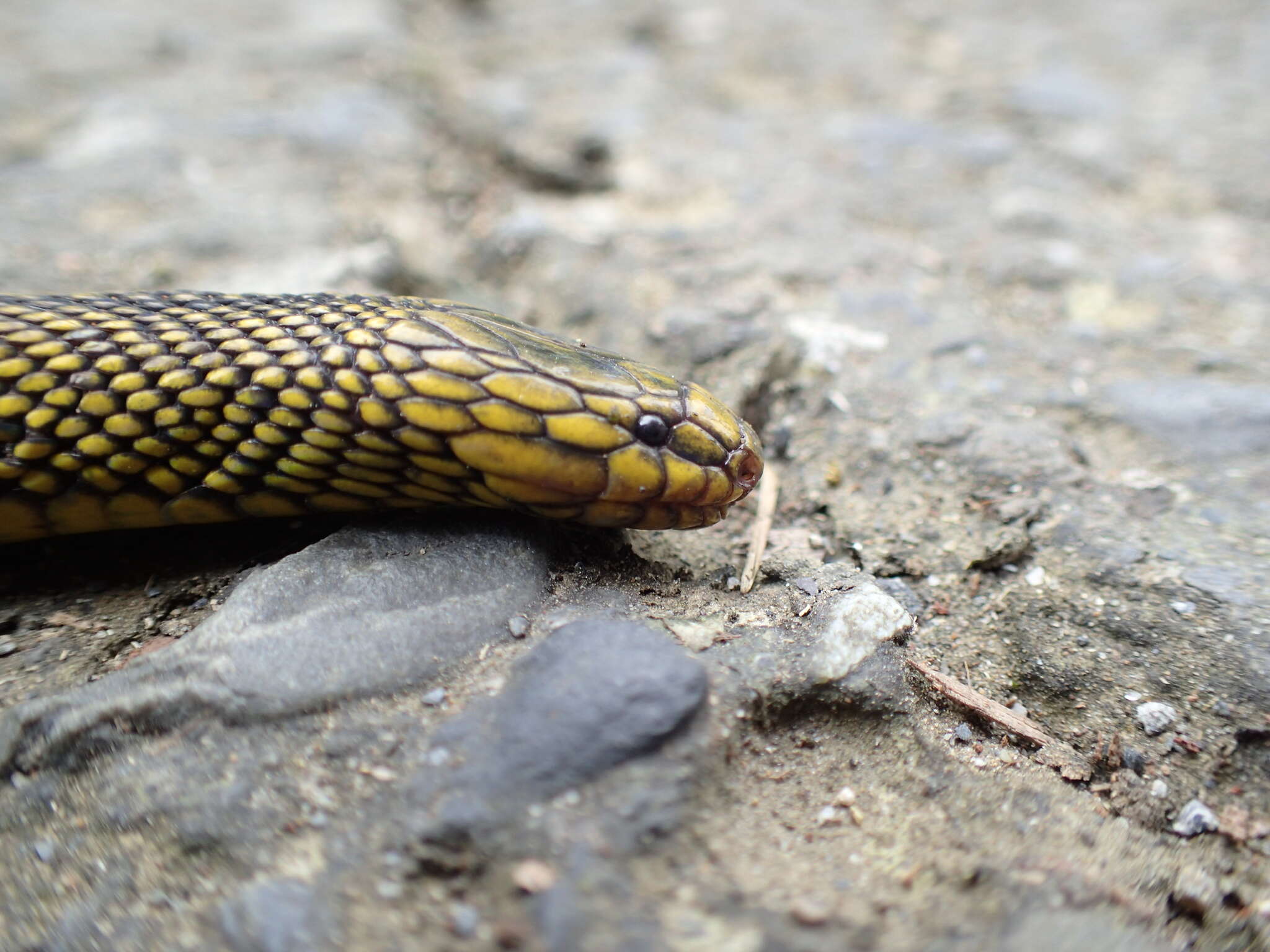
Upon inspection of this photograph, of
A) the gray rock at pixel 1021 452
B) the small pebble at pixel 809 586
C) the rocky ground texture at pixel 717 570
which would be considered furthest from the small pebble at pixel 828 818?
the gray rock at pixel 1021 452

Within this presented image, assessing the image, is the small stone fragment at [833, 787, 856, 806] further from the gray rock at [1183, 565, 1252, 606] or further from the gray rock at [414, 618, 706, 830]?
the gray rock at [1183, 565, 1252, 606]

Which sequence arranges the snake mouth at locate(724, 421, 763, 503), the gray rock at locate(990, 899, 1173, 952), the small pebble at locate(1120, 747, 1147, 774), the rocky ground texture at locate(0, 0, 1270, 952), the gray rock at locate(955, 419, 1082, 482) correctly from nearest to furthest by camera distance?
1. the gray rock at locate(990, 899, 1173, 952)
2. the rocky ground texture at locate(0, 0, 1270, 952)
3. the small pebble at locate(1120, 747, 1147, 774)
4. the snake mouth at locate(724, 421, 763, 503)
5. the gray rock at locate(955, 419, 1082, 482)

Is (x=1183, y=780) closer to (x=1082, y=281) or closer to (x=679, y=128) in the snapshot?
(x=1082, y=281)

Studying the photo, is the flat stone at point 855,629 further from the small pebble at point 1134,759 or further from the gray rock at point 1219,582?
the gray rock at point 1219,582

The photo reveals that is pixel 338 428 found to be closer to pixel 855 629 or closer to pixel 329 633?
pixel 329 633

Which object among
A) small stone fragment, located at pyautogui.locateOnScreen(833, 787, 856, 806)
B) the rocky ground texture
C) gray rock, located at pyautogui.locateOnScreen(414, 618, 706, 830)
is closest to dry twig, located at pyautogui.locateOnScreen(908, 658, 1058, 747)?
the rocky ground texture

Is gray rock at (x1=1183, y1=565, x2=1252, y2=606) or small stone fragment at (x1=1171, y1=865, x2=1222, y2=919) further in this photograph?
gray rock at (x1=1183, y1=565, x2=1252, y2=606)

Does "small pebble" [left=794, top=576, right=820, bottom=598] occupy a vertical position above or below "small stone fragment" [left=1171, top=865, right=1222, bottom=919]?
above
